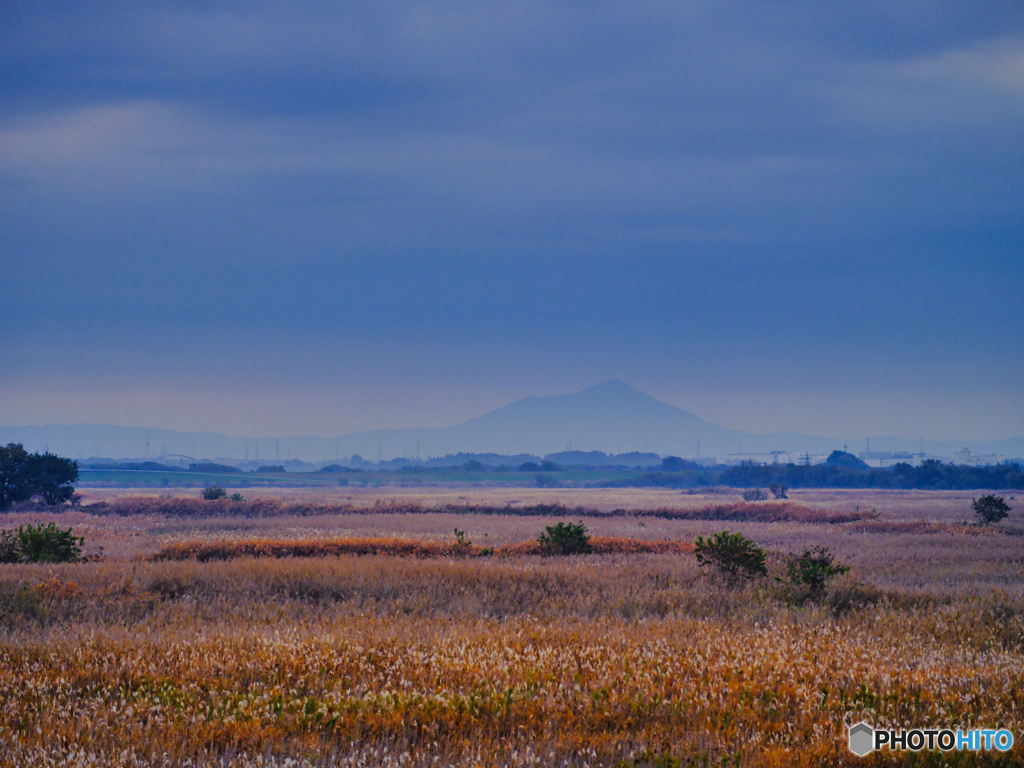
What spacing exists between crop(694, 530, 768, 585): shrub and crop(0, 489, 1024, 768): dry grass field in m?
1.37

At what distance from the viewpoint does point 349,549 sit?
23.8 meters

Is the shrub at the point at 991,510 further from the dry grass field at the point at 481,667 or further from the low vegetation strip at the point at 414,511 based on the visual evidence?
the dry grass field at the point at 481,667

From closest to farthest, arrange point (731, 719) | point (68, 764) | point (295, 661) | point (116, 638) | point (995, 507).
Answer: point (68, 764) → point (731, 719) → point (295, 661) → point (116, 638) → point (995, 507)

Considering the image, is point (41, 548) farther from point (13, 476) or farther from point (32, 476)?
point (32, 476)

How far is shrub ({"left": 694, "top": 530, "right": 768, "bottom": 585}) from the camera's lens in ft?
59.8

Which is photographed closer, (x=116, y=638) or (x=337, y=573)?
→ (x=116, y=638)

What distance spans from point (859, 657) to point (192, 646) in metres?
8.72

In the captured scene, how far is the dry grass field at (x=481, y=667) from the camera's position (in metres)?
6.03

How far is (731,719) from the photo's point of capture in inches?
267

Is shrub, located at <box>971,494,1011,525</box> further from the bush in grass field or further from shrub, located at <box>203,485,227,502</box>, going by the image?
shrub, located at <box>203,485,227,502</box>

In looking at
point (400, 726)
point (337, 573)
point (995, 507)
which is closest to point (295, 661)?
point (400, 726)

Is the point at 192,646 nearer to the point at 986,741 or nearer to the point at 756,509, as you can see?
the point at 986,741

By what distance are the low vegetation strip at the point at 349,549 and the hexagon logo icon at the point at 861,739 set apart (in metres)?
17.5

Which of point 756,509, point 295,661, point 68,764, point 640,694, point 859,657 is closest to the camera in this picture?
point 68,764
